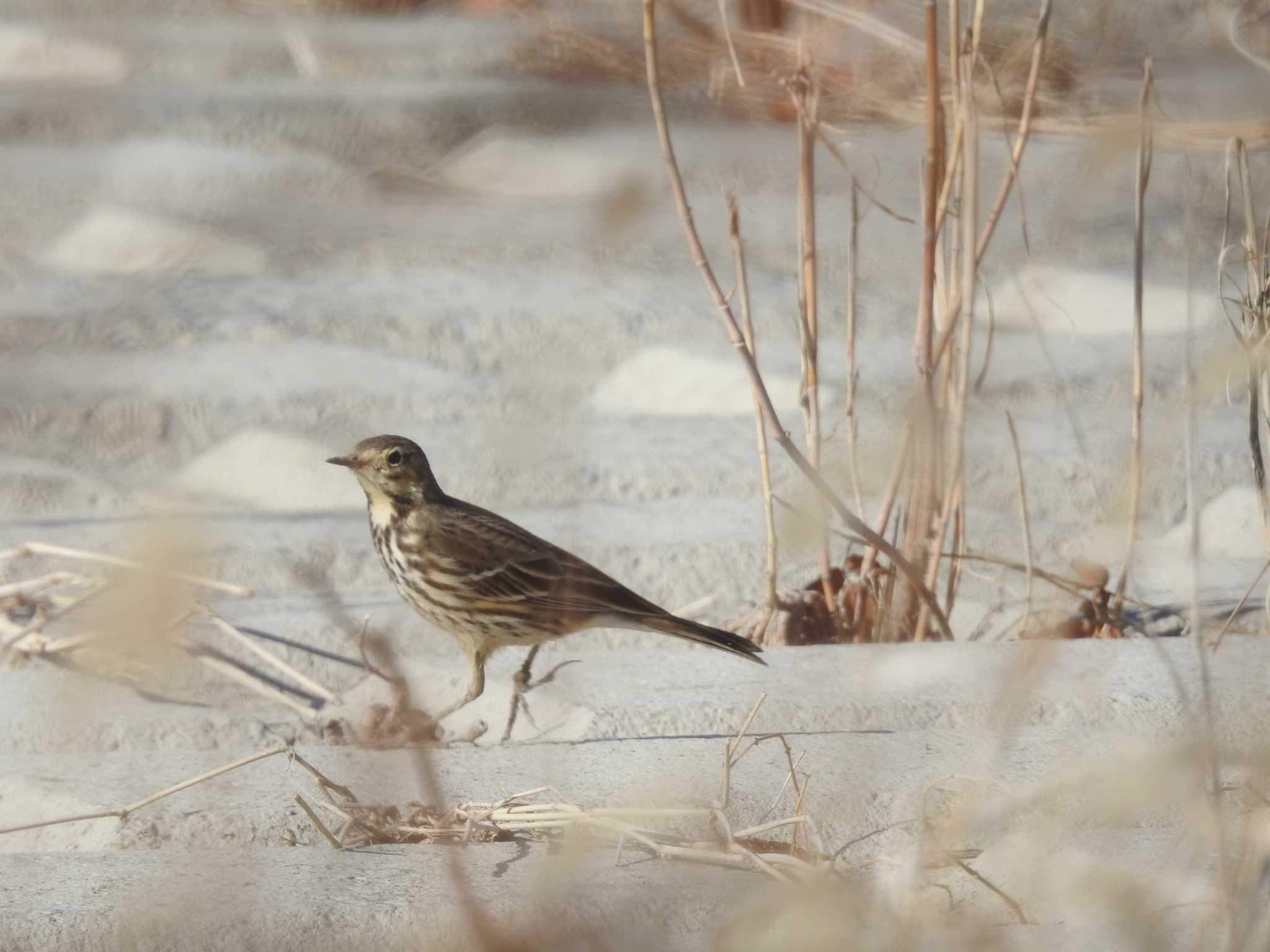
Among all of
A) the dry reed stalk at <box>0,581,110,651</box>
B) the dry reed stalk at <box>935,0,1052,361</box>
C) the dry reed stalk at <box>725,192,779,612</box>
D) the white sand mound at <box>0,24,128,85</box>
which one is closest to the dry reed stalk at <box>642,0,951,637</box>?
the dry reed stalk at <box>725,192,779,612</box>

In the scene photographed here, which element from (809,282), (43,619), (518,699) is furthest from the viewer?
(43,619)

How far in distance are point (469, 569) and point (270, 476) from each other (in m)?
1.33

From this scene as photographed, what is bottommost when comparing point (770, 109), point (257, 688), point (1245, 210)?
point (257, 688)

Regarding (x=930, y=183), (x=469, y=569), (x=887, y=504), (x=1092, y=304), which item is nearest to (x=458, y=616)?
(x=469, y=569)

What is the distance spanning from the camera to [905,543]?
2811 mm

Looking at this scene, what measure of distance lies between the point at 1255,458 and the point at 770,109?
259 centimetres

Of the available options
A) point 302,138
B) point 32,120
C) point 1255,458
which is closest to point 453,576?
point 1255,458

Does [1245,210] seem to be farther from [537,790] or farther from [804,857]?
[537,790]

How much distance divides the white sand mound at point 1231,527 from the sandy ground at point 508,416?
0.01m

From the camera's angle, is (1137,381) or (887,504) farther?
(887,504)

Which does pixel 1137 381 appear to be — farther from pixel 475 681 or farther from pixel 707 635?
pixel 475 681

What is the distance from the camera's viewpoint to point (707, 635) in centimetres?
243

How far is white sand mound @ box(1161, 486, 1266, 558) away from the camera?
10.7 feet

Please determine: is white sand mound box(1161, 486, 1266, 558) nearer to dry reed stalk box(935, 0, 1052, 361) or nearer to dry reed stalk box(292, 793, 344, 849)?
dry reed stalk box(935, 0, 1052, 361)
